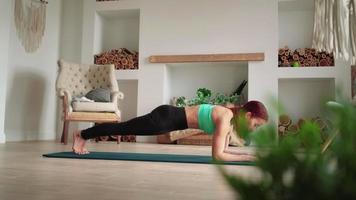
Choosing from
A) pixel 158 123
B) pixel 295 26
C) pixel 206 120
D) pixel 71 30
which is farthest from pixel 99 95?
pixel 295 26

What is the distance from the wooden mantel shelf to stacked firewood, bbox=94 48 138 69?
14.1 inches

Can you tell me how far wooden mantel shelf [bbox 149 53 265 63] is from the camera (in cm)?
516

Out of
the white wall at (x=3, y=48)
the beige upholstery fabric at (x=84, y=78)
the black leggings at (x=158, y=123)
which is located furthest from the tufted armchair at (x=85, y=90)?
the black leggings at (x=158, y=123)

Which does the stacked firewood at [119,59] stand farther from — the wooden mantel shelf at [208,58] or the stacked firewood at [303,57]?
the stacked firewood at [303,57]

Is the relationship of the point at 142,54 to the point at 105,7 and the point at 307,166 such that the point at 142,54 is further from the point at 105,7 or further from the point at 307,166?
the point at 307,166

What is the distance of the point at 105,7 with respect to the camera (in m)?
5.88

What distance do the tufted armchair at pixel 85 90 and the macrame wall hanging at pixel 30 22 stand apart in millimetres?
509

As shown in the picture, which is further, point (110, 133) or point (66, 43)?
point (66, 43)

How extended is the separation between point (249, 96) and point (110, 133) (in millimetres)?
3095

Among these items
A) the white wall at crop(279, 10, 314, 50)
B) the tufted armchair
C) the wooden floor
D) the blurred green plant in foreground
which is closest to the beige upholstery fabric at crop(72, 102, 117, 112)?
the tufted armchair

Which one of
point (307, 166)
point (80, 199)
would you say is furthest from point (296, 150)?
point (80, 199)

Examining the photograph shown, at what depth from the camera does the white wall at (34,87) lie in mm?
4949

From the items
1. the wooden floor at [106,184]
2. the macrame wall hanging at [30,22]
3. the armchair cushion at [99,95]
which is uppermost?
the macrame wall hanging at [30,22]

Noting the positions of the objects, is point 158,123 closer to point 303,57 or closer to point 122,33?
point 303,57
